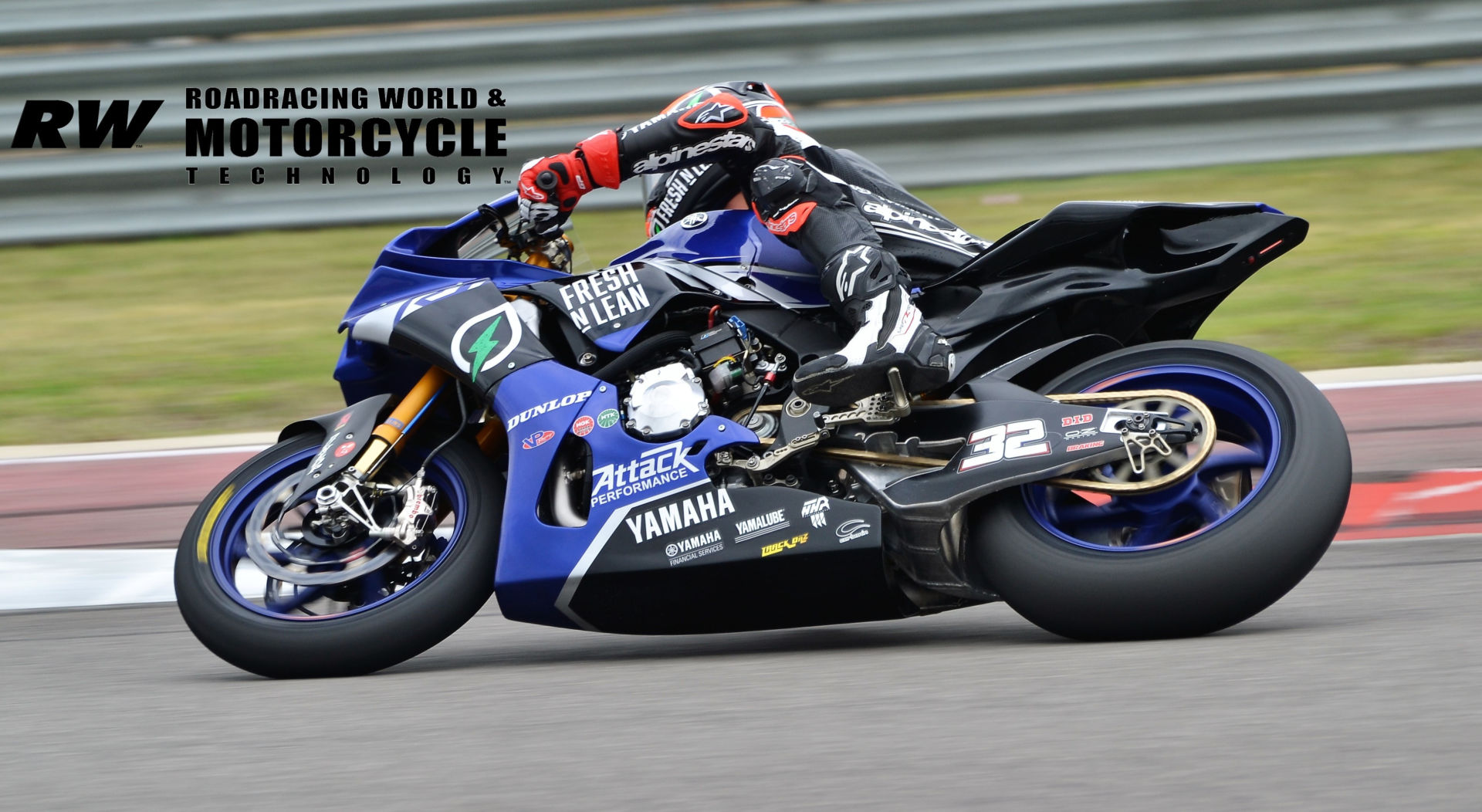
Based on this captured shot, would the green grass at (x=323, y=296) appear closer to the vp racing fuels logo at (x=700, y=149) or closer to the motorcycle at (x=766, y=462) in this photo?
the motorcycle at (x=766, y=462)

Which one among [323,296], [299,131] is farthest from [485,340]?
[299,131]

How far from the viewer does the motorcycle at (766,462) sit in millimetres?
3295

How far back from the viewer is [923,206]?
390 centimetres

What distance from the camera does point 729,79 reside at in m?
8.42

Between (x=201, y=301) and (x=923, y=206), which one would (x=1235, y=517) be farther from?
(x=201, y=301)

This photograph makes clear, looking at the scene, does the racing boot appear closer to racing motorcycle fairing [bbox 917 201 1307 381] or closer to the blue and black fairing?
racing motorcycle fairing [bbox 917 201 1307 381]

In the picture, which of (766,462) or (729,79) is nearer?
(766,462)

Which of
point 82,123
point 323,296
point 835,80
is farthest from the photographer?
point 82,123

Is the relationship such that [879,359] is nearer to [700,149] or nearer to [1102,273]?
[1102,273]

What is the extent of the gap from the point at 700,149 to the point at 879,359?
708 millimetres

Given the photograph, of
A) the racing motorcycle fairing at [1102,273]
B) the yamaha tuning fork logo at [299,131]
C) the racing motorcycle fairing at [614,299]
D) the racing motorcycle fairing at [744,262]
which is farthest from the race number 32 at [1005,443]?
the yamaha tuning fork logo at [299,131]

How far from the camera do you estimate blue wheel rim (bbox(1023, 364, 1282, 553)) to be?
10.9 feet

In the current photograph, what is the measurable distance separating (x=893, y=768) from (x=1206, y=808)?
517mm

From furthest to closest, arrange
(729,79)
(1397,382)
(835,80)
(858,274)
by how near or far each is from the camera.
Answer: (835,80), (729,79), (1397,382), (858,274)
